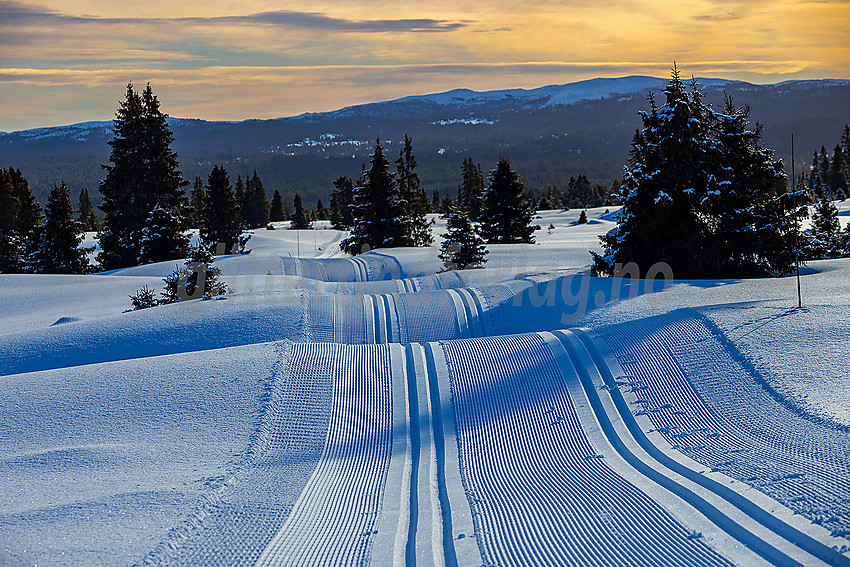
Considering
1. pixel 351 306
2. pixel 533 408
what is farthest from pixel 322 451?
pixel 351 306

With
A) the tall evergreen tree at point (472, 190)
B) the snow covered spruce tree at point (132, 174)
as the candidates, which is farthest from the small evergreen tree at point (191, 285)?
the tall evergreen tree at point (472, 190)

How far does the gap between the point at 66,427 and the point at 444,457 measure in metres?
4.65

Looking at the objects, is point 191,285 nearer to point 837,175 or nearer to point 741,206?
point 741,206

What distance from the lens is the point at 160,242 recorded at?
27.5 meters

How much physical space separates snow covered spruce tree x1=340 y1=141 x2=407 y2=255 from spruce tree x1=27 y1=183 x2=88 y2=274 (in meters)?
12.7

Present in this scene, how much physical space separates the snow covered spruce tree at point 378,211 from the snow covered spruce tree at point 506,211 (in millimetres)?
4325

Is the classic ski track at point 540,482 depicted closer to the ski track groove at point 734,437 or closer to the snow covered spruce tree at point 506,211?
the ski track groove at point 734,437

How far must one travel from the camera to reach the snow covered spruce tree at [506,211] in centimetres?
3209

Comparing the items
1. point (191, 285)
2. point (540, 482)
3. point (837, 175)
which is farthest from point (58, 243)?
point (837, 175)

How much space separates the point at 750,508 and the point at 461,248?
17178 mm

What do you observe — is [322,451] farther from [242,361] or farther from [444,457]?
[242,361]

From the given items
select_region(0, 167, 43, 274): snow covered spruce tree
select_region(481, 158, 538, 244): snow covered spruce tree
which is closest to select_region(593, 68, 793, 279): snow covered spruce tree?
select_region(481, 158, 538, 244): snow covered spruce tree

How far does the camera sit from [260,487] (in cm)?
710

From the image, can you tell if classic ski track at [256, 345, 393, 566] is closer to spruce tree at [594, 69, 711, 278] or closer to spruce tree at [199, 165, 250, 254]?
spruce tree at [594, 69, 711, 278]
